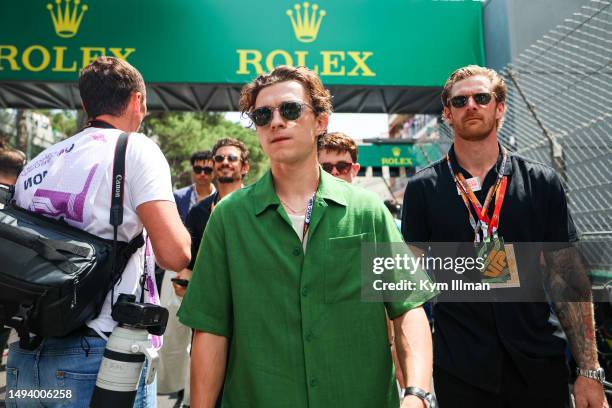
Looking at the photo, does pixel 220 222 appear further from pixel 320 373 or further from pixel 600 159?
pixel 600 159

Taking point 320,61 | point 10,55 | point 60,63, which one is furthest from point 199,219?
point 10,55

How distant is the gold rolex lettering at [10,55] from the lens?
7.14 metres

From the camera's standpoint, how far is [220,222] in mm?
1763

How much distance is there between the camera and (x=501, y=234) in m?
2.43

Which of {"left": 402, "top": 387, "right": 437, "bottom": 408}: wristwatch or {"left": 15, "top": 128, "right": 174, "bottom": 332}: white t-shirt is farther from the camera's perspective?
{"left": 15, "top": 128, "right": 174, "bottom": 332}: white t-shirt

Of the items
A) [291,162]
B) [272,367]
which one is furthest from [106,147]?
[272,367]

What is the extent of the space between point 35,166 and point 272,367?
132 cm

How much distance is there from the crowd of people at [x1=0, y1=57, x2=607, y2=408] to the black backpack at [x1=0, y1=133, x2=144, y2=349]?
0.33 feet

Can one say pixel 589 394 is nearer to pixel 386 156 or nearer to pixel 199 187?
pixel 199 187

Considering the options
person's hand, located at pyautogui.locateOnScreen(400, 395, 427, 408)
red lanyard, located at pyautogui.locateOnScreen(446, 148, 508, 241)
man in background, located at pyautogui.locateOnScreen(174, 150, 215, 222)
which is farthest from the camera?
man in background, located at pyautogui.locateOnScreen(174, 150, 215, 222)

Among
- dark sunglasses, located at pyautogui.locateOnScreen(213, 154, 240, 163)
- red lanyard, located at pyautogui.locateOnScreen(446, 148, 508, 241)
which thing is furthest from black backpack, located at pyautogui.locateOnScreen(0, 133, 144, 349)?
dark sunglasses, located at pyautogui.locateOnScreen(213, 154, 240, 163)

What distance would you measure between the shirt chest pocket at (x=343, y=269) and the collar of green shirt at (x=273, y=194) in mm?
148

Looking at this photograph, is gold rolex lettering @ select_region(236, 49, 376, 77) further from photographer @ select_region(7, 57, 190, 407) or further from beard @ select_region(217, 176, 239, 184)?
photographer @ select_region(7, 57, 190, 407)

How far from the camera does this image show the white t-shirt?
1.99 m
